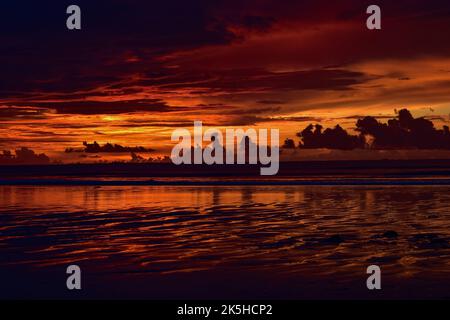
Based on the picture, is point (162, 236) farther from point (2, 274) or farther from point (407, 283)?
point (407, 283)

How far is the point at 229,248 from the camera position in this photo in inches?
651

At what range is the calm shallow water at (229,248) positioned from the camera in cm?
1239

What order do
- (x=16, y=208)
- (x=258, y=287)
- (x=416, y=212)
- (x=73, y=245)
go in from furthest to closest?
(x=16, y=208)
(x=416, y=212)
(x=73, y=245)
(x=258, y=287)

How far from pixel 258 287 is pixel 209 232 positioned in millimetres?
7311

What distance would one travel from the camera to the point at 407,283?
12453mm

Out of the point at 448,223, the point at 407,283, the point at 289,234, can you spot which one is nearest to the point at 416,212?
the point at 448,223

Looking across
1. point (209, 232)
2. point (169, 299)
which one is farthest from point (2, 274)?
point (209, 232)

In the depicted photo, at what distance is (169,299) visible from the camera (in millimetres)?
11555

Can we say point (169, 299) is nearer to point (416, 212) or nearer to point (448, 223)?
point (448, 223)

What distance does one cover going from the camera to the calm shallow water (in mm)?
12391
